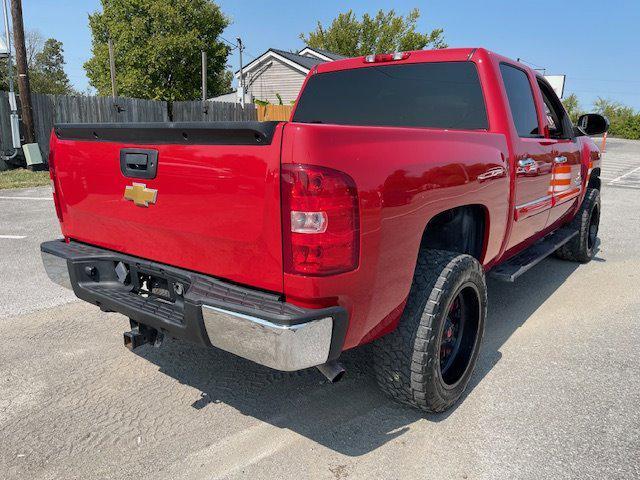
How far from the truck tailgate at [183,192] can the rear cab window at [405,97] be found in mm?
1810

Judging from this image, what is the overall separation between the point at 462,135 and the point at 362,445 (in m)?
1.64

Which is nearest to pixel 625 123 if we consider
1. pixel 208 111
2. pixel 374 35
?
pixel 374 35

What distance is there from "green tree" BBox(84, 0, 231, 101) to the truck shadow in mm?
34152

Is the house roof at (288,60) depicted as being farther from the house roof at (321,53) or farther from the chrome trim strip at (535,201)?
the chrome trim strip at (535,201)

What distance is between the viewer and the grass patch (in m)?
11.1

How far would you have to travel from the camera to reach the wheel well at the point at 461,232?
2950 millimetres

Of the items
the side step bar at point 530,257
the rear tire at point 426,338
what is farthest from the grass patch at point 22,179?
the rear tire at point 426,338

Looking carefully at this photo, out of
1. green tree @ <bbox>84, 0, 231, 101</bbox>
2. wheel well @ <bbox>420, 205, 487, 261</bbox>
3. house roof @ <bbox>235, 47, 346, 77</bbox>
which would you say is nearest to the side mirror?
wheel well @ <bbox>420, 205, 487, 261</bbox>

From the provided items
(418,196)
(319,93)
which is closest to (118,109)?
(319,93)

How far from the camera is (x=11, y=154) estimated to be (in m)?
13.0

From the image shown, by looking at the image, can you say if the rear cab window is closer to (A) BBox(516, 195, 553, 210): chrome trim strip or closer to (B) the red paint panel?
(A) BBox(516, 195, 553, 210): chrome trim strip

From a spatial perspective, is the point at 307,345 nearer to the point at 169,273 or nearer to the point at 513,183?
the point at 169,273

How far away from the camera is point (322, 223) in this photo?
1.88 m

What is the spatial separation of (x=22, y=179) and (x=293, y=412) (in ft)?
37.8
